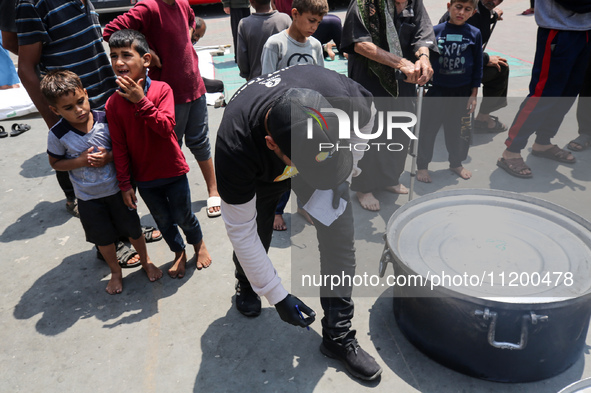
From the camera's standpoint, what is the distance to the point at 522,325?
76.8 inches

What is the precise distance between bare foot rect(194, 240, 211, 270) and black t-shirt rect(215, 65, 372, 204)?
4.24 ft

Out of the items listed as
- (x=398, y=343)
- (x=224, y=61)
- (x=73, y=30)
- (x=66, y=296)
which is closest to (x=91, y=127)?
(x=73, y=30)

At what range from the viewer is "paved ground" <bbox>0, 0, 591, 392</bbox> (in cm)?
235

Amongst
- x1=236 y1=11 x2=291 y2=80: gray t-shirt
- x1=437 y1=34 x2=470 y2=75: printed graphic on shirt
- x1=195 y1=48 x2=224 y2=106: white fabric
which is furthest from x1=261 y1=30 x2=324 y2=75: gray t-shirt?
x1=195 y1=48 x2=224 y2=106: white fabric

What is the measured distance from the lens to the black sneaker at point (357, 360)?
7.52 ft

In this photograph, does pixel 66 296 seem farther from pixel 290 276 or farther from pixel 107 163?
pixel 290 276

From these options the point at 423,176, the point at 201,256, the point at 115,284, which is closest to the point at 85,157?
the point at 115,284

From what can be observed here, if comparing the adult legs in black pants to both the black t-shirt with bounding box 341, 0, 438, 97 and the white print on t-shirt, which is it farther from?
the white print on t-shirt

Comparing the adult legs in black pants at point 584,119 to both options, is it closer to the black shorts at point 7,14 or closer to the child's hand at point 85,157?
the child's hand at point 85,157

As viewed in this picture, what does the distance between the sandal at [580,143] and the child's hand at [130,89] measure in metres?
4.13

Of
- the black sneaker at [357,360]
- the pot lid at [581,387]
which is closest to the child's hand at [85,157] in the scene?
the black sneaker at [357,360]

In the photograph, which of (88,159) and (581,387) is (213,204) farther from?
(581,387)

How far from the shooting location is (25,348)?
2611 millimetres

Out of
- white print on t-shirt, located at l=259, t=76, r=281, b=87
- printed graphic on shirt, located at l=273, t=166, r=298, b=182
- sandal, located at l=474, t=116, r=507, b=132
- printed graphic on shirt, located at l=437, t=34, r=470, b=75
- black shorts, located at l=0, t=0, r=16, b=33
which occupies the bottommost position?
sandal, located at l=474, t=116, r=507, b=132
